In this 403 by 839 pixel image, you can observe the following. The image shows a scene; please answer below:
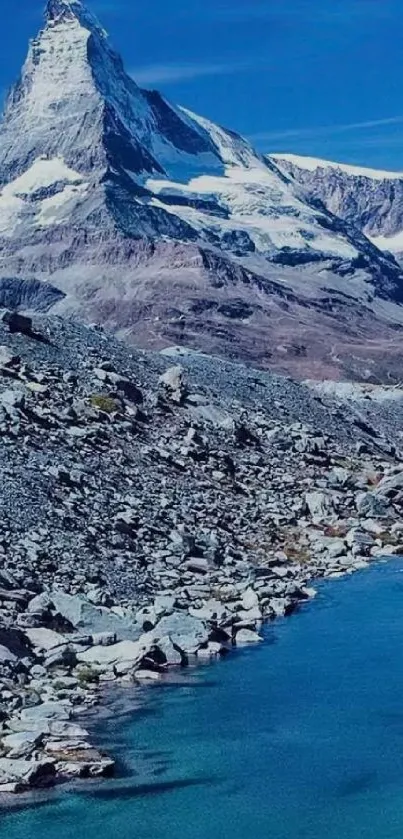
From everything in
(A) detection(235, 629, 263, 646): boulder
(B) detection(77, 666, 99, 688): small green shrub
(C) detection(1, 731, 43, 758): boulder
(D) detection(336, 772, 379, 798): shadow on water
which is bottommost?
(A) detection(235, 629, 263, 646): boulder

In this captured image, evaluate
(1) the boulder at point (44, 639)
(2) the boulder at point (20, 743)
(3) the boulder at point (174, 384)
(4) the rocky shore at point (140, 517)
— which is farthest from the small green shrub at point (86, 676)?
(3) the boulder at point (174, 384)

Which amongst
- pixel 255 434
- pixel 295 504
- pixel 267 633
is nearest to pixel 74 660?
pixel 267 633

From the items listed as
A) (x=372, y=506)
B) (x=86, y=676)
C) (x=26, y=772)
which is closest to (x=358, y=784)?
(x=26, y=772)

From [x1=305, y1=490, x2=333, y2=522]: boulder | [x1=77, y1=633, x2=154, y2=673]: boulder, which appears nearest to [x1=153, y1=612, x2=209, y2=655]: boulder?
[x1=77, y1=633, x2=154, y2=673]: boulder

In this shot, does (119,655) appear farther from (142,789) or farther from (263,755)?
(142,789)

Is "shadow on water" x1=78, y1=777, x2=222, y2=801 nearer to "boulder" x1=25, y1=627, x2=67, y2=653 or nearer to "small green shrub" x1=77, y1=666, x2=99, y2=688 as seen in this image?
"small green shrub" x1=77, y1=666, x2=99, y2=688

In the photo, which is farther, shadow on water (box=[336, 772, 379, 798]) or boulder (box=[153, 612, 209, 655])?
boulder (box=[153, 612, 209, 655])

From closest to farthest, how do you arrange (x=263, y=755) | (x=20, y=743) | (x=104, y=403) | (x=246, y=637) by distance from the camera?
(x=20, y=743)
(x=263, y=755)
(x=246, y=637)
(x=104, y=403)
